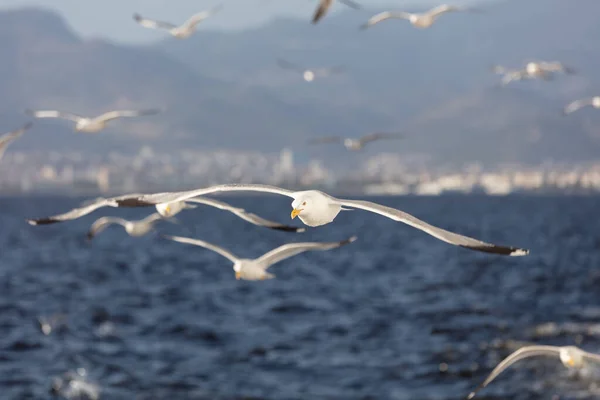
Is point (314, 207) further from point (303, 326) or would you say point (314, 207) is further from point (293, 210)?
point (303, 326)

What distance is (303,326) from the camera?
45.5 m

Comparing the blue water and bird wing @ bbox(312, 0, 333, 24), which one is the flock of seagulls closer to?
bird wing @ bbox(312, 0, 333, 24)

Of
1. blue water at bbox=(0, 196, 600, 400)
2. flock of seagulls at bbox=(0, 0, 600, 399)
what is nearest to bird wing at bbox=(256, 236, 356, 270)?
flock of seagulls at bbox=(0, 0, 600, 399)

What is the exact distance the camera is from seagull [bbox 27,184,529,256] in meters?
12.3

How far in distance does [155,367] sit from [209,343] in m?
5.90

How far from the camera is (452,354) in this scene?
38.2m

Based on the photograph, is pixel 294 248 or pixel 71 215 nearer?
pixel 71 215

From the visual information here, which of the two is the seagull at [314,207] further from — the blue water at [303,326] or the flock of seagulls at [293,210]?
the blue water at [303,326]

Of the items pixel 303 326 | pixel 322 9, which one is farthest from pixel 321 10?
pixel 303 326

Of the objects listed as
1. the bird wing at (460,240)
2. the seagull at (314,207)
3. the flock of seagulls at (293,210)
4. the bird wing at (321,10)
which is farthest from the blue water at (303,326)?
the bird wing at (460,240)

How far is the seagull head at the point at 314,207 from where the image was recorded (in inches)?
577

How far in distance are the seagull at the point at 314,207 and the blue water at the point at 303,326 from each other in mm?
17845

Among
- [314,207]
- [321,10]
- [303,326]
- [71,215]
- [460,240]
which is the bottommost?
[460,240]

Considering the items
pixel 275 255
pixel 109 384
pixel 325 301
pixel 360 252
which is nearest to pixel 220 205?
pixel 275 255
